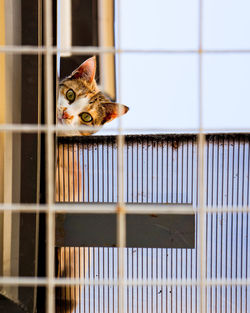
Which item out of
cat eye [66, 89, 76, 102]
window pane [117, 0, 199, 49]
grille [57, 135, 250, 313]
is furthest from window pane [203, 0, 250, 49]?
cat eye [66, 89, 76, 102]

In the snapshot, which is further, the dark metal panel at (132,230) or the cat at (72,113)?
the cat at (72,113)

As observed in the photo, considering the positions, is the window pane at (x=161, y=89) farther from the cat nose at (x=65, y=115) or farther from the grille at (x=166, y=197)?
the cat nose at (x=65, y=115)

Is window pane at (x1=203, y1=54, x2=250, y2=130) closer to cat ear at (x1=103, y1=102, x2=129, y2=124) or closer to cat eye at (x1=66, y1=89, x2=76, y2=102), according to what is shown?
cat ear at (x1=103, y1=102, x2=129, y2=124)

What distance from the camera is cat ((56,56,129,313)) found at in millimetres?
1021

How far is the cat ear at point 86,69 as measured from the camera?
1020 mm

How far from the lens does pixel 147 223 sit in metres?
0.90

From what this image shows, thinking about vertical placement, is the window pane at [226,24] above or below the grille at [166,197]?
above

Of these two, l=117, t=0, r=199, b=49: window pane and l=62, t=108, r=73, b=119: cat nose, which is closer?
l=117, t=0, r=199, b=49: window pane

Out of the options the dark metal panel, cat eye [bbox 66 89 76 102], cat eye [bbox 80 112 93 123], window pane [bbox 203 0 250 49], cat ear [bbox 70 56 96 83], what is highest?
window pane [bbox 203 0 250 49]

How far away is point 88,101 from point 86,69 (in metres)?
0.11

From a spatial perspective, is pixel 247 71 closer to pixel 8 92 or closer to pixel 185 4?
pixel 185 4

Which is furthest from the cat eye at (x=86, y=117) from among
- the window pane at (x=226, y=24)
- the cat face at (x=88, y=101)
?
the window pane at (x=226, y=24)

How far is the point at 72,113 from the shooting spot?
3.47 feet

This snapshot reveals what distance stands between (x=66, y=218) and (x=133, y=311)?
1.14 feet
